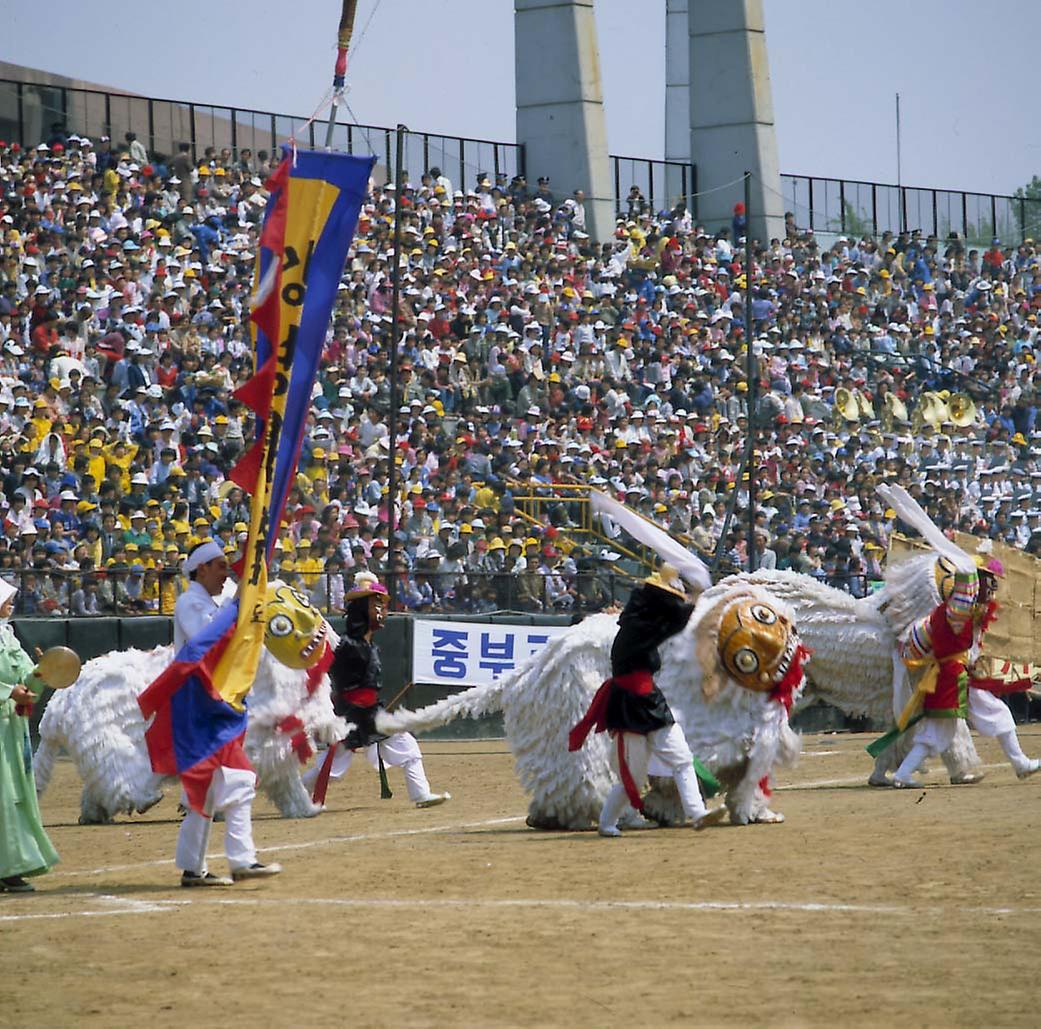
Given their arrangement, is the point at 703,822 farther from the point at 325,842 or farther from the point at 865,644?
the point at 865,644

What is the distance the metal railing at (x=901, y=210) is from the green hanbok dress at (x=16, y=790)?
2753cm

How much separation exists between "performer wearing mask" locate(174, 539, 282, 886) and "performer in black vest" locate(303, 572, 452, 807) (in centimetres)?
380

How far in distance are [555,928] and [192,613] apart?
9.35ft

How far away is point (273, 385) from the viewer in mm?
9625

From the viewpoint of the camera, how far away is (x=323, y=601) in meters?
19.5

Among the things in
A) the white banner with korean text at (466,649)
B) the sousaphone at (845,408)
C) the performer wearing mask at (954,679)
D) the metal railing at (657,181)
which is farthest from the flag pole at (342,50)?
the metal railing at (657,181)

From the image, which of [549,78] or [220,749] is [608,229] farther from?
[220,749]

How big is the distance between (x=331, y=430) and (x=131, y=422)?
2.38m

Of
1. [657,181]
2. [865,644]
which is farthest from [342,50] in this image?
[657,181]

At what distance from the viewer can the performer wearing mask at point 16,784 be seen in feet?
32.3

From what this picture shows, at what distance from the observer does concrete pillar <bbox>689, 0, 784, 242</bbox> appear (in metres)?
34.4

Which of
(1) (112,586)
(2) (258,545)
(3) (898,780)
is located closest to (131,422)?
(1) (112,586)

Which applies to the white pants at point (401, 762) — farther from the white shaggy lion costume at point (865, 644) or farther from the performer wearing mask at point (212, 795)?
the performer wearing mask at point (212, 795)

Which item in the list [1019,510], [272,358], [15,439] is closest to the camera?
[272,358]
